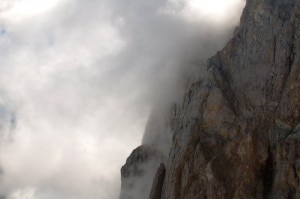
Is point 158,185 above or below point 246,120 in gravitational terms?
below

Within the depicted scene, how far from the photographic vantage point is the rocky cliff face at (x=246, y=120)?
63375 millimetres

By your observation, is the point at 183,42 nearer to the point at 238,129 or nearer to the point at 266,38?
the point at 266,38

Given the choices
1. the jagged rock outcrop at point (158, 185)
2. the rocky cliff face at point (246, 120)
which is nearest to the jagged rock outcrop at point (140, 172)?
the jagged rock outcrop at point (158, 185)

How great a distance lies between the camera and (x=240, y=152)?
65250 mm

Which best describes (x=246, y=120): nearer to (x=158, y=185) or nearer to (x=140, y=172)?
(x=158, y=185)

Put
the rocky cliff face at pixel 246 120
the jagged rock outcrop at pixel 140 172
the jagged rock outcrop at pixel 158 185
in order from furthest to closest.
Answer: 1. the jagged rock outcrop at pixel 140 172
2. the jagged rock outcrop at pixel 158 185
3. the rocky cliff face at pixel 246 120

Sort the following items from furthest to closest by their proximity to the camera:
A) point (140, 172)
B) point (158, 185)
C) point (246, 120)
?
point (140, 172)
point (158, 185)
point (246, 120)

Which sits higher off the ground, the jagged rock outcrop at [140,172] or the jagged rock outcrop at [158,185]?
the jagged rock outcrop at [140,172]

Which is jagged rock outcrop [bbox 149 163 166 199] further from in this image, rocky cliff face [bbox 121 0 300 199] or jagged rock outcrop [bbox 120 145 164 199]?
jagged rock outcrop [bbox 120 145 164 199]

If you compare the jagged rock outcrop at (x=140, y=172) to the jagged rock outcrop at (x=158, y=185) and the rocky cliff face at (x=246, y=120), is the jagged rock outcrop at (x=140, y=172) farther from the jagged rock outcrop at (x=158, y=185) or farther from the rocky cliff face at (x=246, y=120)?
the rocky cliff face at (x=246, y=120)

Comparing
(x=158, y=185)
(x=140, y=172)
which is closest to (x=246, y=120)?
(x=158, y=185)

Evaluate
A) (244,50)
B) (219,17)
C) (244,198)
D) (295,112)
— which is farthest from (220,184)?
(219,17)

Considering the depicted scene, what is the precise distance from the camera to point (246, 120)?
6669 cm

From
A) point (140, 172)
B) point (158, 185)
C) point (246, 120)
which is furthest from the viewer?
point (140, 172)
